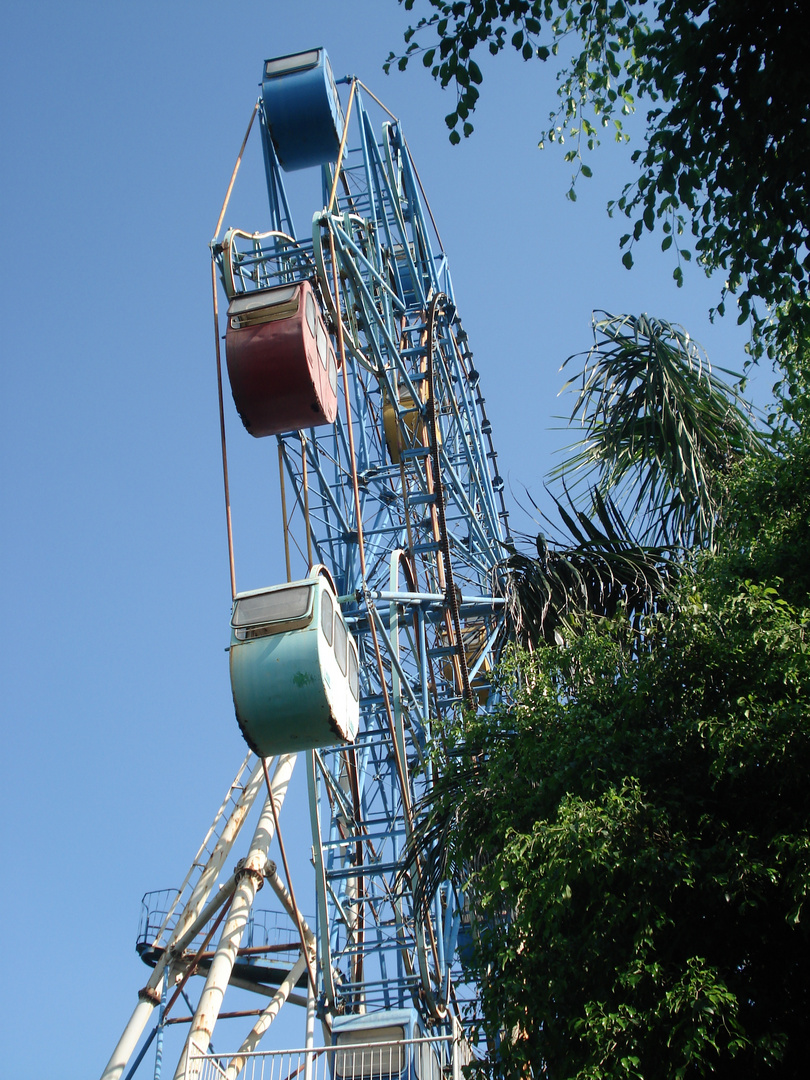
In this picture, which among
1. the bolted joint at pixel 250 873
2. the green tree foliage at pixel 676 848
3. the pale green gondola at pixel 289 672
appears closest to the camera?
the green tree foliage at pixel 676 848

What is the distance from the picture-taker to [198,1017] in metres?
18.0

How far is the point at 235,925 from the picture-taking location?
19734 millimetres

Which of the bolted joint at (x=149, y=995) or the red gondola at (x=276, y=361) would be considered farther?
the bolted joint at (x=149, y=995)

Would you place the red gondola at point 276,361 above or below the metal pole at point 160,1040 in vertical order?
above

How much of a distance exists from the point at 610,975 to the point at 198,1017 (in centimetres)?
1379

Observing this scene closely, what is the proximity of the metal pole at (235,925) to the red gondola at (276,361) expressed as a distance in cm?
701

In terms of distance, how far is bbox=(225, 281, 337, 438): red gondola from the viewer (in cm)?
1120

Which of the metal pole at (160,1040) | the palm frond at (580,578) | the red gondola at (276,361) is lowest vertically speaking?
the metal pole at (160,1040)

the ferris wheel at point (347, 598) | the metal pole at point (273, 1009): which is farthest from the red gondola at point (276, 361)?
the metal pole at point (273, 1009)

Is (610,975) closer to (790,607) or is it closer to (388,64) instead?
(790,607)

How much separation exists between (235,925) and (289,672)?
1225 cm

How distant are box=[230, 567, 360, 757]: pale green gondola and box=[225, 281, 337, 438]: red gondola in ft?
7.89

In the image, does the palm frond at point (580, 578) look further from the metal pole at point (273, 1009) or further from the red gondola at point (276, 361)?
the metal pole at point (273, 1009)

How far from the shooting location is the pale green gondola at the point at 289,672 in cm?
915
